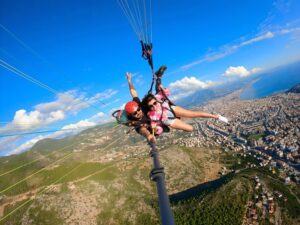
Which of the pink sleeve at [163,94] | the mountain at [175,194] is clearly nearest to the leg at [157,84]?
the pink sleeve at [163,94]

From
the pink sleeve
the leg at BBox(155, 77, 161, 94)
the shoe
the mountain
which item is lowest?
the mountain

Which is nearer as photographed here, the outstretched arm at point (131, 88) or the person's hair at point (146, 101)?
the person's hair at point (146, 101)

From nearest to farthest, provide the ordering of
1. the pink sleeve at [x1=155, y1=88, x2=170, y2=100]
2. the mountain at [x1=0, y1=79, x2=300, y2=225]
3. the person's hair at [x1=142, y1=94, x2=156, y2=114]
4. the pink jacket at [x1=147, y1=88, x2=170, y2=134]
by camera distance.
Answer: the person's hair at [x1=142, y1=94, x2=156, y2=114]
the pink jacket at [x1=147, y1=88, x2=170, y2=134]
the pink sleeve at [x1=155, y1=88, x2=170, y2=100]
the mountain at [x1=0, y1=79, x2=300, y2=225]

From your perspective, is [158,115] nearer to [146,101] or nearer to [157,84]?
[146,101]

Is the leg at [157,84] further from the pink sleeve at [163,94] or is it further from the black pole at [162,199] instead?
the black pole at [162,199]

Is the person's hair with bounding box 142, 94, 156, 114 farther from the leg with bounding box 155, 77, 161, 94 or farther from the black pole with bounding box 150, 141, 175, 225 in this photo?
the black pole with bounding box 150, 141, 175, 225

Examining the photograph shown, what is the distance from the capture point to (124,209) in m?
83.9

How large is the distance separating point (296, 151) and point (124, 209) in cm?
9126

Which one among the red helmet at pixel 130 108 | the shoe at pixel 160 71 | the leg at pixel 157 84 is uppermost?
the shoe at pixel 160 71

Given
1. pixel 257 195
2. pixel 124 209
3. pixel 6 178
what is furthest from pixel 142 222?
pixel 6 178

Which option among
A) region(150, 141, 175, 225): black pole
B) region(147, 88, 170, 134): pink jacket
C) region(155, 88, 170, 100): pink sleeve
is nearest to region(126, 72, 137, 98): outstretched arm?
region(155, 88, 170, 100): pink sleeve

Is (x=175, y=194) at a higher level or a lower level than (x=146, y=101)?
lower

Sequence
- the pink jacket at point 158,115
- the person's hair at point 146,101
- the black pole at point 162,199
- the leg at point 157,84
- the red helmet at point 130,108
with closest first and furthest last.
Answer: the black pole at point 162,199
the red helmet at point 130,108
the person's hair at point 146,101
the pink jacket at point 158,115
the leg at point 157,84

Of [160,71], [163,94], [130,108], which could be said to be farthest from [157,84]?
[130,108]
